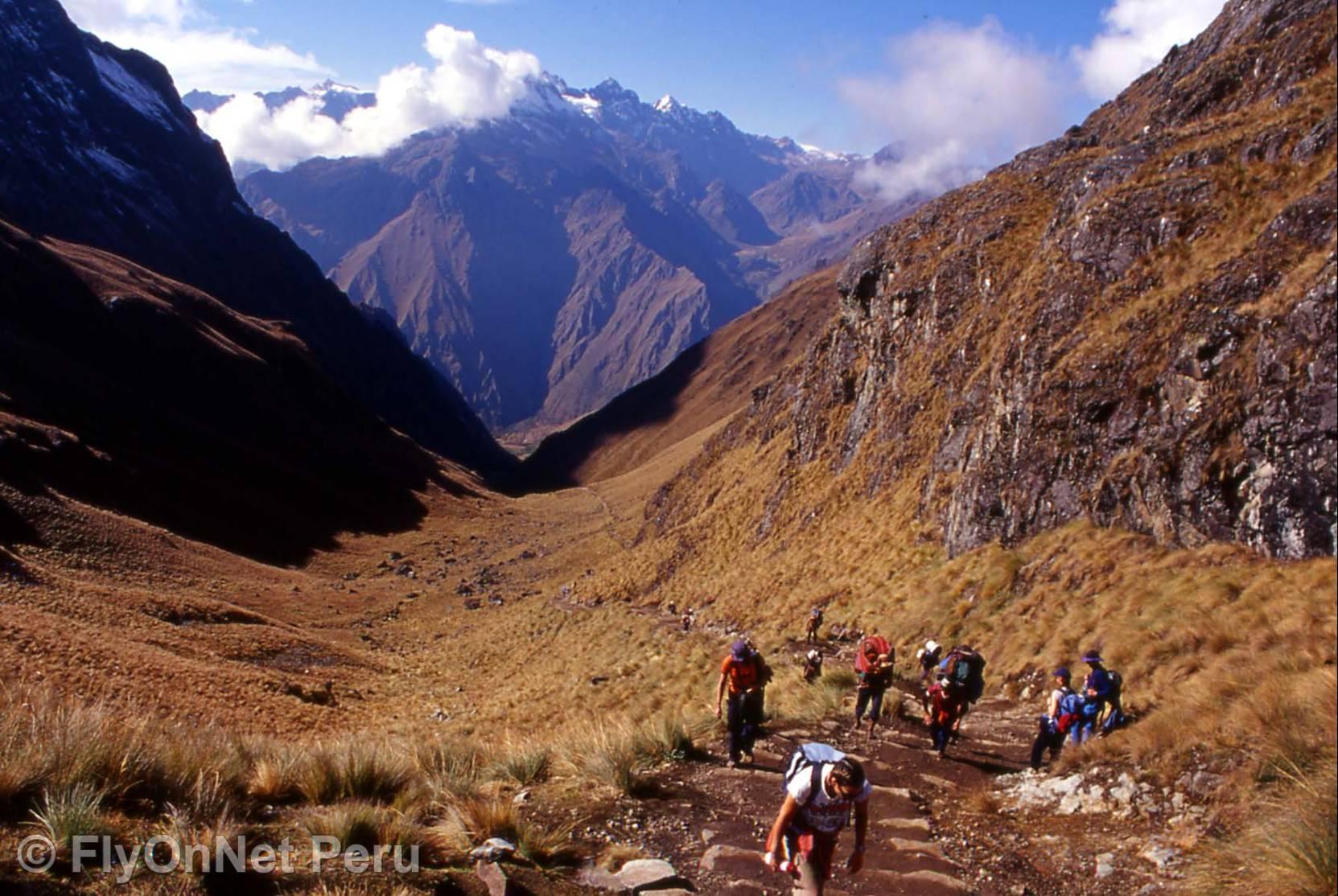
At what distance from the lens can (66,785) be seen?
6605mm

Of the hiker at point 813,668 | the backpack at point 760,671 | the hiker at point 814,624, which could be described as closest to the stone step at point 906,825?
the backpack at point 760,671

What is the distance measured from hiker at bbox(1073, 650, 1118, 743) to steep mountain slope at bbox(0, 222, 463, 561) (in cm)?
4231

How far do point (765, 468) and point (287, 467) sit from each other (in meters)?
58.7

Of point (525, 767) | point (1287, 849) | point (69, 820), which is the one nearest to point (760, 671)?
point (525, 767)

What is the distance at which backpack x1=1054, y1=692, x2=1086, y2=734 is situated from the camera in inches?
402

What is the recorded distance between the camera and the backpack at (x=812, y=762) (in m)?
6.42

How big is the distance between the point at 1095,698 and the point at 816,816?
564 cm

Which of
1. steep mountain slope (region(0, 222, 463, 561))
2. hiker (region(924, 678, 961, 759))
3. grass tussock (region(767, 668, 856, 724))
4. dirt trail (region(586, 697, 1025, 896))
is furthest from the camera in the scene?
steep mountain slope (region(0, 222, 463, 561))

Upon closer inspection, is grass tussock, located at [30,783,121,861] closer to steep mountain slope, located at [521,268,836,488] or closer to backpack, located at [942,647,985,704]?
backpack, located at [942,647,985,704]

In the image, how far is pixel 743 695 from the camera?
10.5m

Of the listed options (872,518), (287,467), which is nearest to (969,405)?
(872,518)

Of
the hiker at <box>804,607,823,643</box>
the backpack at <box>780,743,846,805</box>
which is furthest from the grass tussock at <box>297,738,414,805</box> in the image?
the hiker at <box>804,607,823,643</box>

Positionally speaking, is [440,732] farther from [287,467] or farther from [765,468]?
[287,467]

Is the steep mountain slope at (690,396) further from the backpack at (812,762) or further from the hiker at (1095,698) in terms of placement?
the backpack at (812,762)
